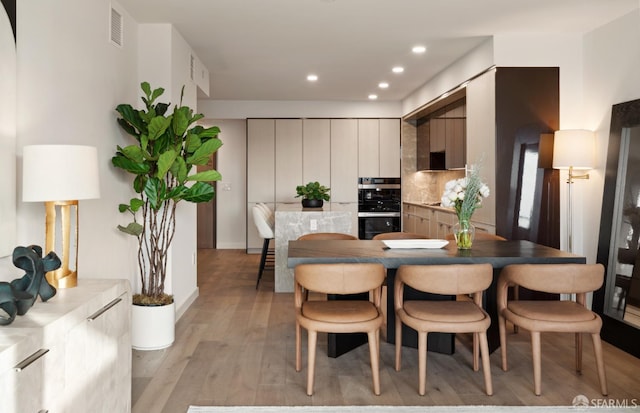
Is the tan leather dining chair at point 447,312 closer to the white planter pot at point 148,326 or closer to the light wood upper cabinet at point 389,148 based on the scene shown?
the white planter pot at point 148,326

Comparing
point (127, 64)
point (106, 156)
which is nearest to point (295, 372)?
point (106, 156)

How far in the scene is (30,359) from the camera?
1.57 metres

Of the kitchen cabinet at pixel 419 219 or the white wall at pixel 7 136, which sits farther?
the kitchen cabinet at pixel 419 219

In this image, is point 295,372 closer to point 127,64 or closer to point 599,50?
point 127,64

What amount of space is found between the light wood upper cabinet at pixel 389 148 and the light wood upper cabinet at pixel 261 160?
76.1 inches

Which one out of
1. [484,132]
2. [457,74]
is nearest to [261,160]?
[457,74]

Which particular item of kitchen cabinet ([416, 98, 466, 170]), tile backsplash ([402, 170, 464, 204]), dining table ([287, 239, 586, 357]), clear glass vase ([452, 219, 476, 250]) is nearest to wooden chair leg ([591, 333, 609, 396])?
dining table ([287, 239, 586, 357])

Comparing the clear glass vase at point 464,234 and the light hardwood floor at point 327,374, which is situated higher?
the clear glass vase at point 464,234

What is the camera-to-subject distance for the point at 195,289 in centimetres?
522

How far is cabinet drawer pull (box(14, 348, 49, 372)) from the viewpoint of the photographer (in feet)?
4.92

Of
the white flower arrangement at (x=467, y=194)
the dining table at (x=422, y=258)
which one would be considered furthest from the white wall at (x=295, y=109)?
the white flower arrangement at (x=467, y=194)

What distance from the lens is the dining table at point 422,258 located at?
9.82ft

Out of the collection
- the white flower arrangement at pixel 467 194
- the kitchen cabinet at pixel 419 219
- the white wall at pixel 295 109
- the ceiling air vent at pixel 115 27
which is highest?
the white wall at pixel 295 109

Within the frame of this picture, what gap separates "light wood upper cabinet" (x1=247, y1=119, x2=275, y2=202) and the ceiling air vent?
4595 millimetres
